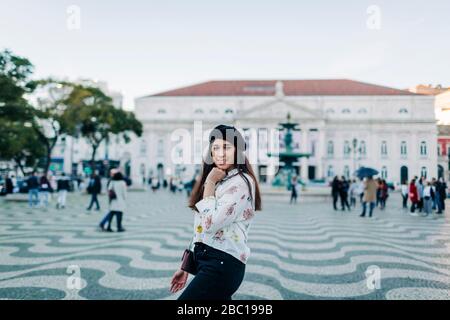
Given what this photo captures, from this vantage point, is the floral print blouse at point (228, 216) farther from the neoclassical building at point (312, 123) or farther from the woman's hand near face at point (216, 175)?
the neoclassical building at point (312, 123)

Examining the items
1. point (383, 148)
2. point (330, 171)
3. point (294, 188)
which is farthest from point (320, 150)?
point (294, 188)

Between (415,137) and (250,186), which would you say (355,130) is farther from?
(250,186)

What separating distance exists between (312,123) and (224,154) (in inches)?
2167

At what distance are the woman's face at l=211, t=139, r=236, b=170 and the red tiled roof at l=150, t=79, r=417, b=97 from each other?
2246 inches

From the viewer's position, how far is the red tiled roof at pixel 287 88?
56219 millimetres

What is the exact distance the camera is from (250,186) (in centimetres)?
188

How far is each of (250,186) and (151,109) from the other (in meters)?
59.2

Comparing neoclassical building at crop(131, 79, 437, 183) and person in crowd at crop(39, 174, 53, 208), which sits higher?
neoclassical building at crop(131, 79, 437, 183)

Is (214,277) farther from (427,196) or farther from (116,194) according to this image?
(427,196)

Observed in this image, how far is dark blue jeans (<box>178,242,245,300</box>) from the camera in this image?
Answer: 1.78 metres

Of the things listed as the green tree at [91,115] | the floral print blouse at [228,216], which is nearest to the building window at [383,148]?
the green tree at [91,115]

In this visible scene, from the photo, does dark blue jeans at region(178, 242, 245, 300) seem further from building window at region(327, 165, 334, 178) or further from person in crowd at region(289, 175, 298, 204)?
building window at region(327, 165, 334, 178)
